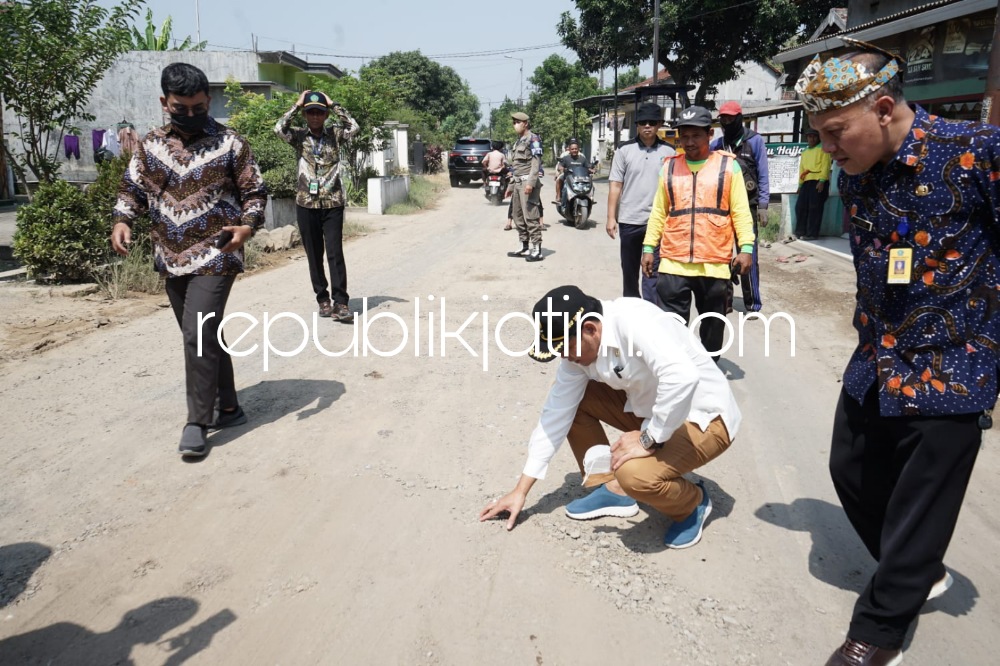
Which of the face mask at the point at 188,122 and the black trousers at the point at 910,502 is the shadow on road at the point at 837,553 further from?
the face mask at the point at 188,122

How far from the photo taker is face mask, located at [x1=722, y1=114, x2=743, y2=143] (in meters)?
6.13

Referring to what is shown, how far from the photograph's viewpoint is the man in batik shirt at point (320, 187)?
6.60 meters

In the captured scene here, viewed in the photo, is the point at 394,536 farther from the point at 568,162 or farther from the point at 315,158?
the point at 568,162

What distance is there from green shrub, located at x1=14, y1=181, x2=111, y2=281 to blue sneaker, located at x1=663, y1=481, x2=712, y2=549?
711 centimetres

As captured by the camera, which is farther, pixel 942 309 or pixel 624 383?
pixel 624 383

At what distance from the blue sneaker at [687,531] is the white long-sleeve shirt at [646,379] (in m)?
0.42

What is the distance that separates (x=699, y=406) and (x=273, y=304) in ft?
18.3

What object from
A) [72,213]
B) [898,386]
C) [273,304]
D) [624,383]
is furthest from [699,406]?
[72,213]

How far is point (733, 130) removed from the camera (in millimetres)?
6242

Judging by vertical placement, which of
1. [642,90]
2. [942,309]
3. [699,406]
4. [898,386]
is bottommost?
[699,406]

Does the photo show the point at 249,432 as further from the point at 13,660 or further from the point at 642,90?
the point at 642,90

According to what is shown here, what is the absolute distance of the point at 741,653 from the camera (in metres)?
2.51

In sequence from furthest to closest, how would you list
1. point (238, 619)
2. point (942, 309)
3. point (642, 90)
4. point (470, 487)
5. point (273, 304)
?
point (642, 90)
point (273, 304)
point (470, 487)
point (238, 619)
point (942, 309)

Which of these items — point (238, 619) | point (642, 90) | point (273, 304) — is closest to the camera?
point (238, 619)
